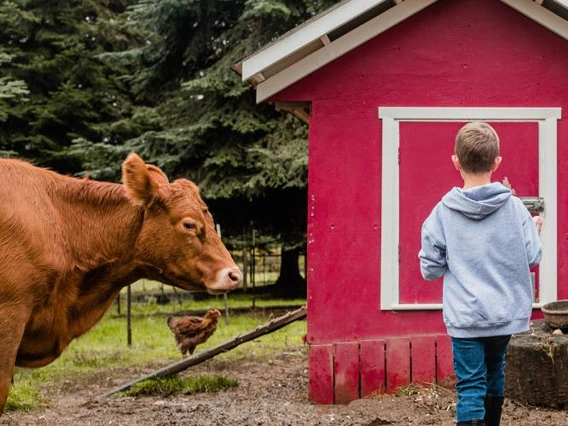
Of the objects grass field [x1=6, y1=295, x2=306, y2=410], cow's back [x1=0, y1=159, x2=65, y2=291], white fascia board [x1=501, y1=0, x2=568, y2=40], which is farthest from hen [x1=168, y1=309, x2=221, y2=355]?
cow's back [x1=0, y1=159, x2=65, y2=291]

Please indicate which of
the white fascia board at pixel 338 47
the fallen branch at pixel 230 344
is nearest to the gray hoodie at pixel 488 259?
the white fascia board at pixel 338 47

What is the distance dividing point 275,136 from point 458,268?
12.9 metres

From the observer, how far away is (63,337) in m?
4.48

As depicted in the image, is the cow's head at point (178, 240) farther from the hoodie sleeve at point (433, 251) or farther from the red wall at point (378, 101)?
the red wall at point (378, 101)

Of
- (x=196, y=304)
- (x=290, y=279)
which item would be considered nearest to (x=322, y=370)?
(x=196, y=304)

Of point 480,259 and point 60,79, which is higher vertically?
point 60,79

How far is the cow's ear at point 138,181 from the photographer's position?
4.63 meters

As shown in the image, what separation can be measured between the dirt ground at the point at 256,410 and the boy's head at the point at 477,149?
8.84 ft

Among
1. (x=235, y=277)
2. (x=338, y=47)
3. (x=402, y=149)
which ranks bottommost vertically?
(x=235, y=277)

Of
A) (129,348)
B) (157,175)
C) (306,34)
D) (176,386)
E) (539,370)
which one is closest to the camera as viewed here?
(157,175)

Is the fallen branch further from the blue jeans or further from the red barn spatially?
the blue jeans

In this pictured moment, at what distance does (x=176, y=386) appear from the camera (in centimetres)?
810

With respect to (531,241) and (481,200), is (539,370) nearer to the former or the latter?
(531,241)

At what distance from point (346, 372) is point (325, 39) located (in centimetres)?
305
